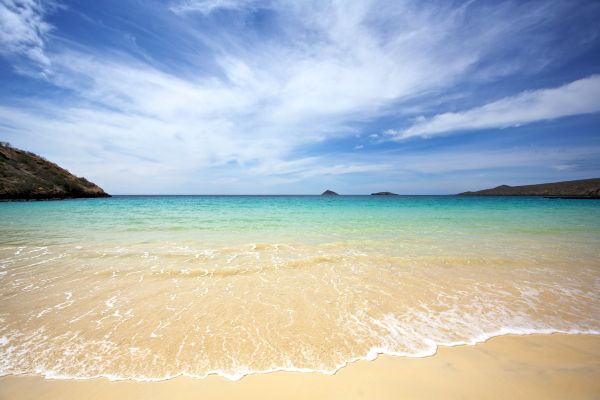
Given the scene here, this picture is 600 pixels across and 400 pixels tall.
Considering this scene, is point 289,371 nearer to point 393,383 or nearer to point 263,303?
point 393,383

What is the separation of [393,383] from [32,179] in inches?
2759

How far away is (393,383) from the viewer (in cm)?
278

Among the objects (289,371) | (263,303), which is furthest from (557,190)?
(289,371)

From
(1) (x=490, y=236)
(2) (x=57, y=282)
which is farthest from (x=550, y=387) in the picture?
(1) (x=490, y=236)

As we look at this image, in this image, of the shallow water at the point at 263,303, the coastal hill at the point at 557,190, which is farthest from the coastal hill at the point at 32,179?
the coastal hill at the point at 557,190

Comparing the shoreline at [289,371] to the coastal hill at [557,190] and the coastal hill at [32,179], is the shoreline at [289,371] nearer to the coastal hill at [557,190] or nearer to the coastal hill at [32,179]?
the coastal hill at [32,179]

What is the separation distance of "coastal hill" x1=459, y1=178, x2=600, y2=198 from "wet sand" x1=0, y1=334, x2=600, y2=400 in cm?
8976

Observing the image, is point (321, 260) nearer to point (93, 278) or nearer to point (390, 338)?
point (390, 338)

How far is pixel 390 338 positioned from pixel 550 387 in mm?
1713

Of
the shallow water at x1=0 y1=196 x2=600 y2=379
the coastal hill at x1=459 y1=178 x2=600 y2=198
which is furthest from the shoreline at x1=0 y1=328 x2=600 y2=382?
the coastal hill at x1=459 y1=178 x2=600 y2=198

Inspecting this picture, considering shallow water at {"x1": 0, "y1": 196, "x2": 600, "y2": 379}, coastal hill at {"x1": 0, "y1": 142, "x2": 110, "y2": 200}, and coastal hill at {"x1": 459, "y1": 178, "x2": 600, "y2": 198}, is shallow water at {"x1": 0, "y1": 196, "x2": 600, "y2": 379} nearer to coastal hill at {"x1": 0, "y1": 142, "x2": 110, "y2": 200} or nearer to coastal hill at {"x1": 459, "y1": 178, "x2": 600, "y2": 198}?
coastal hill at {"x1": 0, "y1": 142, "x2": 110, "y2": 200}

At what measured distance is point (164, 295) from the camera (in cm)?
525

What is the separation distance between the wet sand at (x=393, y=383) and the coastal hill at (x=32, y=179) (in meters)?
60.6

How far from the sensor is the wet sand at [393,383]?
2.62m
